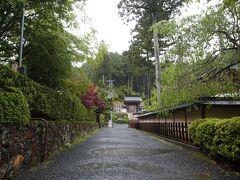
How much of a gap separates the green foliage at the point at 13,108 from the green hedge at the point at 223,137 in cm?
478

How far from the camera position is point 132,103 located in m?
69.2

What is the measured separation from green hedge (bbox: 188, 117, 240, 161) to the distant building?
59.5 m

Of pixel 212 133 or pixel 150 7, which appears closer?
pixel 212 133

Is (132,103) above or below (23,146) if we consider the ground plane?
above

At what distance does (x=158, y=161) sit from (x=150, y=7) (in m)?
17.0

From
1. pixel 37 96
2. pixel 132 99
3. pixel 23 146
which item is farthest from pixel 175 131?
pixel 132 99

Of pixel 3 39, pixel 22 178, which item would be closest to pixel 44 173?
pixel 22 178

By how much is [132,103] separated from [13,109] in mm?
63797

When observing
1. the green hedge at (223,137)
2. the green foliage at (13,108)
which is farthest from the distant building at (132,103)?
the green foliage at (13,108)

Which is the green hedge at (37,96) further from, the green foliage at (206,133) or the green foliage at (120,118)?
the green foliage at (120,118)

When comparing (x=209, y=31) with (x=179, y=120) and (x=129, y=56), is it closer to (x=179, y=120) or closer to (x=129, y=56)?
(x=179, y=120)

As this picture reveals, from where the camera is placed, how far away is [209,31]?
6.97 metres

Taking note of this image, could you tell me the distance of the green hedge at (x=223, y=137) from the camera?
20.0 feet

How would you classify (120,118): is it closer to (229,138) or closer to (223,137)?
(223,137)
